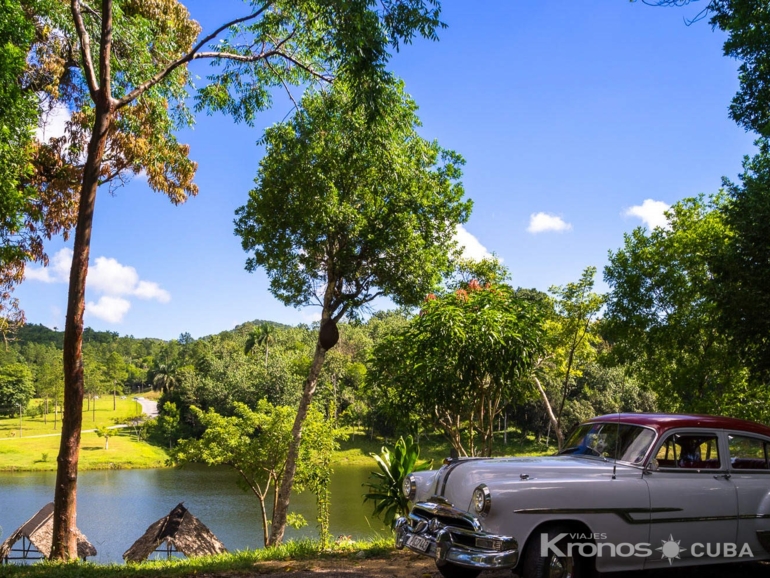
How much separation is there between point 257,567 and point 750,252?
8761 mm

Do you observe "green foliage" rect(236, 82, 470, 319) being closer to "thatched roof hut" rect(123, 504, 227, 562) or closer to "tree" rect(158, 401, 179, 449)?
"thatched roof hut" rect(123, 504, 227, 562)

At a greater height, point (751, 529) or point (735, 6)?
point (735, 6)

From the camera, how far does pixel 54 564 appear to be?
7461 millimetres

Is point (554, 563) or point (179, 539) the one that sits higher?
point (554, 563)

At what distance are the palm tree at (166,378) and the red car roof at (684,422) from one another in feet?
234

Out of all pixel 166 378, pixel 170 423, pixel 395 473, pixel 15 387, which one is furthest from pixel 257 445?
pixel 15 387

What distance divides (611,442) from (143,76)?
9.90 meters

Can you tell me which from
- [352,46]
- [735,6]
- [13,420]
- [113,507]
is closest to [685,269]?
[735,6]

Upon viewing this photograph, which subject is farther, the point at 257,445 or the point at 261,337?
the point at 261,337

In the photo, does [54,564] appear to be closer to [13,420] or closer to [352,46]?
[352,46]

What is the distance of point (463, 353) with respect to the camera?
33.4 ft

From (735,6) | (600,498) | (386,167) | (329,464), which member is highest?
(735,6)

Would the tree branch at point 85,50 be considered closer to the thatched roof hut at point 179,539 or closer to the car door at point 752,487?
the car door at point 752,487

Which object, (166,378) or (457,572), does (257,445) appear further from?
(166,378)
